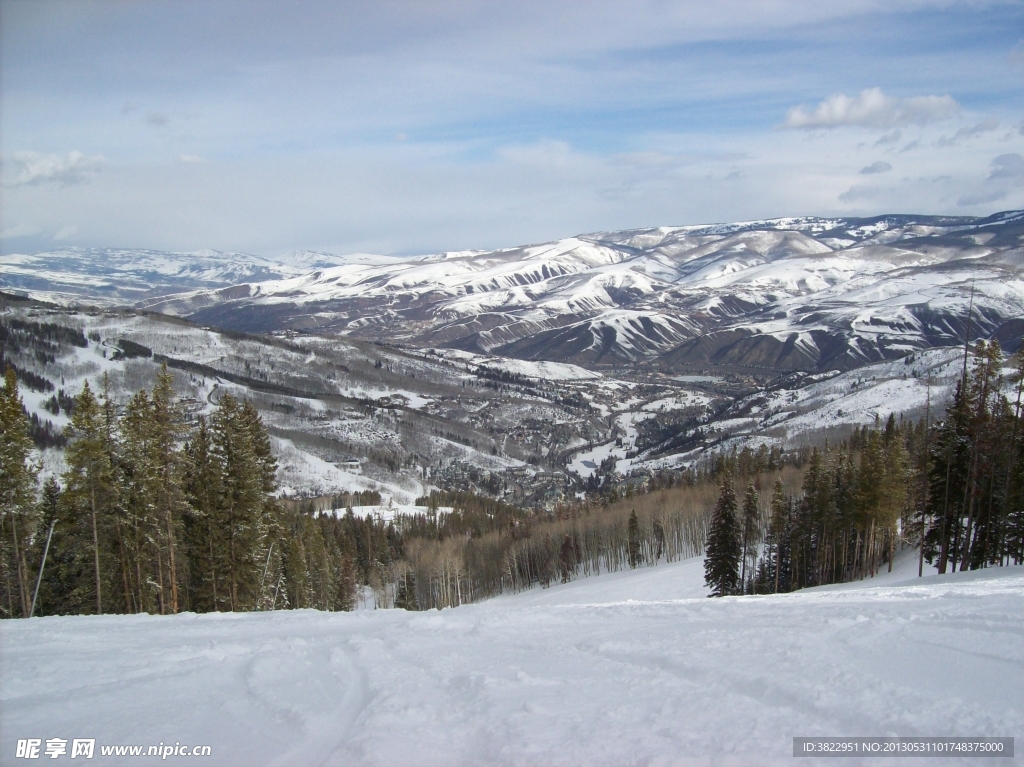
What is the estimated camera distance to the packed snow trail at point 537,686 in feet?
31.0

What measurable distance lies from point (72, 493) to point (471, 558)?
7173 cm

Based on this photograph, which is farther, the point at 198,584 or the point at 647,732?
the point at 198,584

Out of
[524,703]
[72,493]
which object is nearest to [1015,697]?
[524,703]

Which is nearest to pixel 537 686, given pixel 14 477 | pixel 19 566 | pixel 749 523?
pixel 14 477

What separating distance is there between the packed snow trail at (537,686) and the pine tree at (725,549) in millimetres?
35803

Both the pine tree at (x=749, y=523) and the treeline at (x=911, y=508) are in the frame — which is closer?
the treeline at (x=911, y=508)

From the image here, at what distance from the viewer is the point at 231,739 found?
10312mm

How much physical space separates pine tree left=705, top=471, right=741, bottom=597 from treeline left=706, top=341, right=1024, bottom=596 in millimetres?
78

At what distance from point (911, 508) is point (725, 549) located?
48.1ft

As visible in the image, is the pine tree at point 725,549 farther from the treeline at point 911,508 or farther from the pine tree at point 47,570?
the pine tree at point 47,570

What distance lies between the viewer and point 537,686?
38.5ft

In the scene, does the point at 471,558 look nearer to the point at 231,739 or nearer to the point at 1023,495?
the point at 1023,495

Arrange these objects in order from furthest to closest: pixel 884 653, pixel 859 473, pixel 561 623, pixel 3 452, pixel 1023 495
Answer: pixel 859 473 < pixel 1023 495 < pixel 3 452 < pixel 561 623 < pixel 884 653

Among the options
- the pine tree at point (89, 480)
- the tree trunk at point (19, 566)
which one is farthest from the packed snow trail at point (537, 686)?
the tree trunk at point (19, 566)
